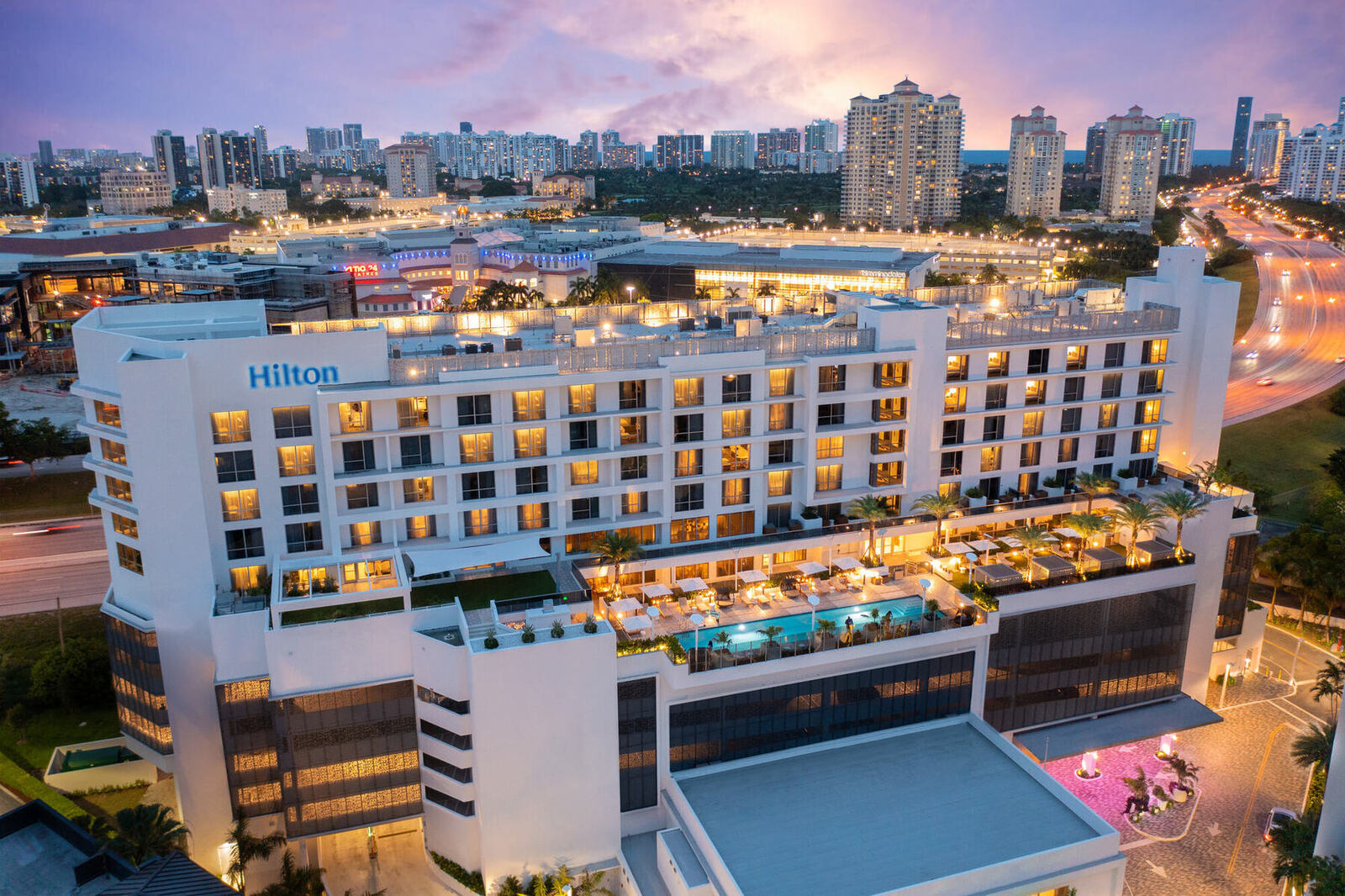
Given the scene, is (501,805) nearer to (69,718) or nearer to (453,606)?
(453,606)

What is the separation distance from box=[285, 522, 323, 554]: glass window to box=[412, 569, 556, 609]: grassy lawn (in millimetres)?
4858

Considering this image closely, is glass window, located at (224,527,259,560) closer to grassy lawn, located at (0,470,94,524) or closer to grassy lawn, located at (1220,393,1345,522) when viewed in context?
grassy lawn, located at (0,470,94,524)

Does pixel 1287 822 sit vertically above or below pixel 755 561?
below

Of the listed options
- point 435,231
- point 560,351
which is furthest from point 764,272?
point 560,351

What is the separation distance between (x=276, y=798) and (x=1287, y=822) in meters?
37.0

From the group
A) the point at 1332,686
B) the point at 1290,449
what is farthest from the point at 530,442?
the point at 1290,449

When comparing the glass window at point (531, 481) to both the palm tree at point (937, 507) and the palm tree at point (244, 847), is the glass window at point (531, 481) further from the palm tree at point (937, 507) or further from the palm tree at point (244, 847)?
the palm tree at point (937, 507)

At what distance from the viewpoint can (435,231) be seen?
159875 mm

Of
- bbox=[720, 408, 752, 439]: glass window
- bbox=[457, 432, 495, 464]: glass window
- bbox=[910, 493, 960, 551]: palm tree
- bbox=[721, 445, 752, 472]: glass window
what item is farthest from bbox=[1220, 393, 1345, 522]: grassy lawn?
bbox=[457, 432, 495, 464]: glass window

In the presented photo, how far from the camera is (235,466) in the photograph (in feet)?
127

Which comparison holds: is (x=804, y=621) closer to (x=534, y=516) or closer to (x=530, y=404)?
(x=534, y=516)

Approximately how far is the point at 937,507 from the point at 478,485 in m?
20.8

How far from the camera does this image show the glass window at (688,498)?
44.7m

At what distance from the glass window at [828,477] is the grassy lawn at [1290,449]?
161 feet
